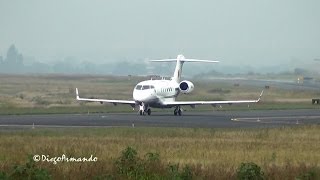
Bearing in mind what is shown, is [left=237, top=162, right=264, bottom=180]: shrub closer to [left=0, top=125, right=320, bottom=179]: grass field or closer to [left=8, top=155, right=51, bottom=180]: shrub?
[left=0, top=125, right=320, bottom=179]: grass field

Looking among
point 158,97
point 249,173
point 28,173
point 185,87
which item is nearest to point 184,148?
point 249,173

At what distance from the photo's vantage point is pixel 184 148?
32875 mm

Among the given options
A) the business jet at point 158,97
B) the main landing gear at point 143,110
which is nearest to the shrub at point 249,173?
the business jet at point 158,97

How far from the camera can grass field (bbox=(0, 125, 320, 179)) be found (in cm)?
2416

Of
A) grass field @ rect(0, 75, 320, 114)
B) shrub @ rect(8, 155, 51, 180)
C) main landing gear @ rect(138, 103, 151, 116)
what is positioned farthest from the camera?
grass field @ rect(0, 75, 320, 114)

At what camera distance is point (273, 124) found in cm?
5300

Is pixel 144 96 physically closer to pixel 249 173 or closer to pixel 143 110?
pixel 143 110

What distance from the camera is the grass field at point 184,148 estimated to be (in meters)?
24.2

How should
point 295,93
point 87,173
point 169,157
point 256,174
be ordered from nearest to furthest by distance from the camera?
1. point 256,174
2. point 87,173
3. point 169,157
4. point 295,93

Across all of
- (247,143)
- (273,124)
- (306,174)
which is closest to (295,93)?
(273,124)

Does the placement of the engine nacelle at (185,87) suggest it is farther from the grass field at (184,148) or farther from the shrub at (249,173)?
the shrub at (249,173)

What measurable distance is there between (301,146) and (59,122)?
23.7 meters

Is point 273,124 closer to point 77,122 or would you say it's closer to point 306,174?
point 77,122

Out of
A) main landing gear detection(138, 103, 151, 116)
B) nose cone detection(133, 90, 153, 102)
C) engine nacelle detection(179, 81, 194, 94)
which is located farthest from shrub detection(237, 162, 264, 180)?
engine nacelle detection(179, 81, 194, 94)
